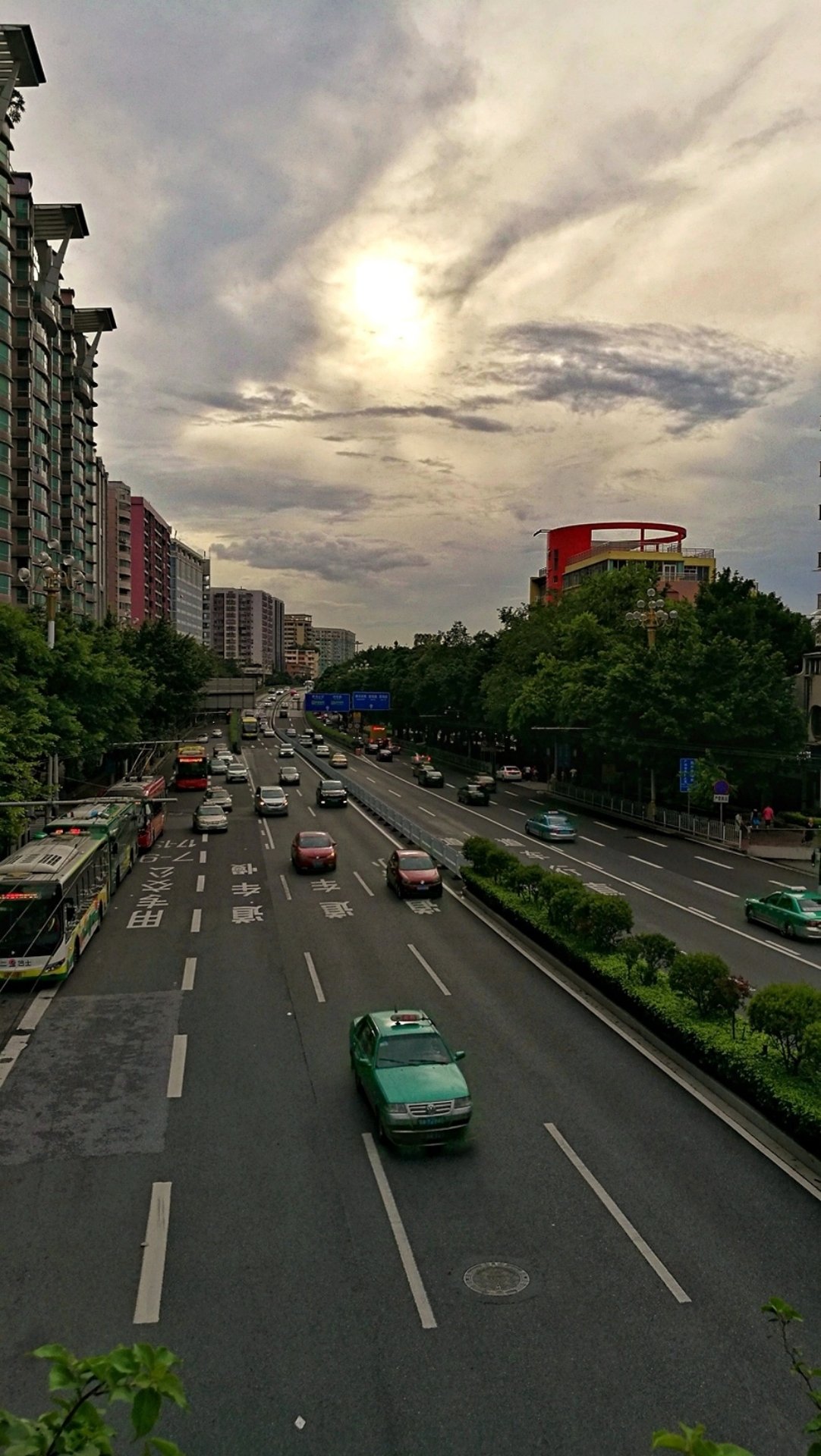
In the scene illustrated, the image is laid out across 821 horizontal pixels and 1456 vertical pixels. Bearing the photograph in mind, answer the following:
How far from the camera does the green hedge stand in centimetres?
1523

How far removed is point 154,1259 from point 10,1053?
349 inches

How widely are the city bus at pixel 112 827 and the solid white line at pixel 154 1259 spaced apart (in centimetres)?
1959

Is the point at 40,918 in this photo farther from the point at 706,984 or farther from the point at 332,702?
the point at 332,702

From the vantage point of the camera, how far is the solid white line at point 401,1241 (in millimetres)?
10820

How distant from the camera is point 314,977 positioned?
2486 centimetres

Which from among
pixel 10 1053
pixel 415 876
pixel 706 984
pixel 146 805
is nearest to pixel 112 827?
pixel 415 876

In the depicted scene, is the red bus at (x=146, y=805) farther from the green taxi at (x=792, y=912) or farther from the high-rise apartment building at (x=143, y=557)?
the high-rise apartment building at (x=143, y=557)

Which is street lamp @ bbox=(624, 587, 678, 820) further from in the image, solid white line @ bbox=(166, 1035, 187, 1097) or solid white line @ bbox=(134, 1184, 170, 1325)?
solid white line @ bbox=(134, 1184, 170, 1325)

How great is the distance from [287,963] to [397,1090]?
11.5 m

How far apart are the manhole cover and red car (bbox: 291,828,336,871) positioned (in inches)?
1104

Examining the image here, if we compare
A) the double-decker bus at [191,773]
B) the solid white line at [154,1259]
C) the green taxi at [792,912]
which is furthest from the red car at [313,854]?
the double-decker bus at [191,773]

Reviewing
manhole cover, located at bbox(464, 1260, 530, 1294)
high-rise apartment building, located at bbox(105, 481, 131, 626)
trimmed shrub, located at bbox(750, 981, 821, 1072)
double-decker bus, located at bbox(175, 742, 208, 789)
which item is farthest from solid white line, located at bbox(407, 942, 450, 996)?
high-rise apartment building, located at bbox(105, 481, 131, 626)

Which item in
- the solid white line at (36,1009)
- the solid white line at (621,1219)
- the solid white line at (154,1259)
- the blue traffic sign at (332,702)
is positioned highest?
the blue traffic sign at (332,702)

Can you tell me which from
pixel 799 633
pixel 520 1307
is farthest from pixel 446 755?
pixel 520 1307
